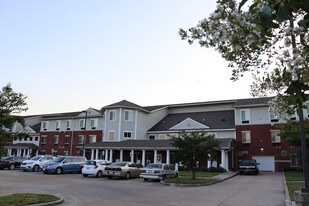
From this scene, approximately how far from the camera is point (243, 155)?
3678 cm

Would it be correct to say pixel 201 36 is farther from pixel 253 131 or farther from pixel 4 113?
pixel 253 131

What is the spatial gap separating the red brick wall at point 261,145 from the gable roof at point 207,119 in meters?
2.49

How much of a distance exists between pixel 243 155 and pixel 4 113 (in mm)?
32149

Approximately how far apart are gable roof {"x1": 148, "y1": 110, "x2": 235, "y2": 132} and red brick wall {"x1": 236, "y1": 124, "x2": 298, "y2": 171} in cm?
249

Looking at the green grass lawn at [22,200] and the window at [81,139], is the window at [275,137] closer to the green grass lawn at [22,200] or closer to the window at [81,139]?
the window at [81,139]

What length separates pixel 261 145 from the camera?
36094mm

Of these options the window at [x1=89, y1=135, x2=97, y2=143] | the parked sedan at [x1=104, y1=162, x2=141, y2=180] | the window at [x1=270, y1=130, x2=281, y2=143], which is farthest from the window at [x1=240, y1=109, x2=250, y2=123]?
the window at [x1=89, y1=135, x2=97, y2=143]

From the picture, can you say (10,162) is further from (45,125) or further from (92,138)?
(45,125)

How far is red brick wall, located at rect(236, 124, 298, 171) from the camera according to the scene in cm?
3481

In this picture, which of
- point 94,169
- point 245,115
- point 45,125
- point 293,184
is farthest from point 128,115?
point 293,184

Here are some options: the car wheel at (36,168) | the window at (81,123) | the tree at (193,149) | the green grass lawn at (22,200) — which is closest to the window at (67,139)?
the window at (81,123)

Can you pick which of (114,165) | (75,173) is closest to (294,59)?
(114,165)

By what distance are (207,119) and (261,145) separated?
30.0 ft

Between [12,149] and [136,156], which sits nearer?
[136,156]
